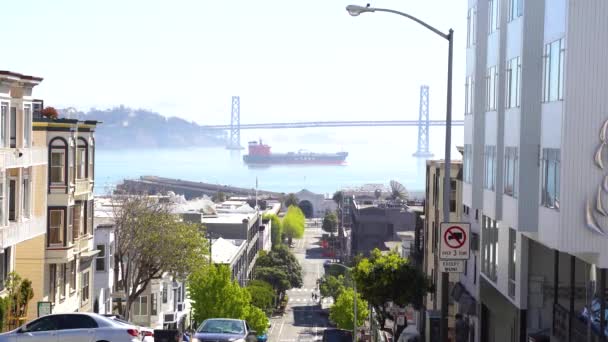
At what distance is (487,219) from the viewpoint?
39.2m

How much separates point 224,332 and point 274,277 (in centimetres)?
9270

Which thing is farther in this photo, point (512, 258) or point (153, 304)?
point (153, 304)

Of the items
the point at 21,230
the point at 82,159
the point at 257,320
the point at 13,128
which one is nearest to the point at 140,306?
the point at 257,320

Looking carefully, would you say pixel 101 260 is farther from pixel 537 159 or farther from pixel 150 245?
pixel 537 159

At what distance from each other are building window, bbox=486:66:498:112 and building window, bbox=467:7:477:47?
9.21 ft

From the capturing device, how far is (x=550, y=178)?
25844mm

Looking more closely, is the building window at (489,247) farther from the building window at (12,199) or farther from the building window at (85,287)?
the building window at (85,287)

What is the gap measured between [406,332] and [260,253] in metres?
86.7

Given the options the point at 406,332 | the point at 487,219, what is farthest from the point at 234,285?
the point at 487,219

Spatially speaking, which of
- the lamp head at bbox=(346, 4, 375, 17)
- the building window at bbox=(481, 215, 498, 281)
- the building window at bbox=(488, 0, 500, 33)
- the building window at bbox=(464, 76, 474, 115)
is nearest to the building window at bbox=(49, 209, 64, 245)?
the building window at bbox=(464, 76, 474, 115)

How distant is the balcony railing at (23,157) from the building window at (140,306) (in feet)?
102

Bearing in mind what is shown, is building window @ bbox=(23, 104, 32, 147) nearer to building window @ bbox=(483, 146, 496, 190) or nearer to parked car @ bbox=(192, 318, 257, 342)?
parked car @ bbox=(192, 318, 257, 342)

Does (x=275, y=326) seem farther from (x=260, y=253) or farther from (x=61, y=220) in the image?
(x=61, y=220)

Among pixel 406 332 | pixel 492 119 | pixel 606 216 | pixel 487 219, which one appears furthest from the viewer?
pixel 406 332
